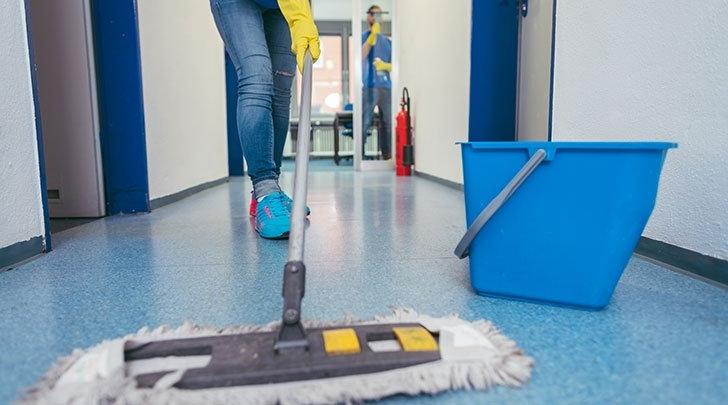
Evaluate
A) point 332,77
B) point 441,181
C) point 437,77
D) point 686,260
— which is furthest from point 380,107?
point 686,260

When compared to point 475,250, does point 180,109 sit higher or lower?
higher

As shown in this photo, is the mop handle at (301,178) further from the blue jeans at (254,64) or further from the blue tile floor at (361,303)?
the blue jeans at (254,64)

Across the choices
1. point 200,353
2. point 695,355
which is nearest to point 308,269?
point 200,353

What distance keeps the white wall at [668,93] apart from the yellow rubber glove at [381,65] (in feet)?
11.7

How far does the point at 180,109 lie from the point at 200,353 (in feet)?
6.94

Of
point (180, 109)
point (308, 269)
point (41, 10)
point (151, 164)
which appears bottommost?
point (308, 269)

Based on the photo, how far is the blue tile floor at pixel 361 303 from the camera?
21.2 inches

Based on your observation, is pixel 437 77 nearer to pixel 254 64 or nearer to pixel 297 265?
pixel 254 64

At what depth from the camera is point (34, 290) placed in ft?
2.91

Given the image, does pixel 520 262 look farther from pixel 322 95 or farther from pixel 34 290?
pixel 322 95

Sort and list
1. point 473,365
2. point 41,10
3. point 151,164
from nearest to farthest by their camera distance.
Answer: point 473,365
point 41,10
point 151,164

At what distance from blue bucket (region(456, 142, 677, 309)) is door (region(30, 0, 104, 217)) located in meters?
1.52

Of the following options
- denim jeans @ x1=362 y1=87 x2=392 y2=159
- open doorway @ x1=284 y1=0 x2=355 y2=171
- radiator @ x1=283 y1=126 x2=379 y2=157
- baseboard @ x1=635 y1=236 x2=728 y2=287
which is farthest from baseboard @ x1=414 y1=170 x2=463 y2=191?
open doorway @ x1=284 y1=0 x2=355 y2=171

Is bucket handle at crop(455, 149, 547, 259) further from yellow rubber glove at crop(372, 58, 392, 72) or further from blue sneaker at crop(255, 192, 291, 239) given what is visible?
yellow rubber glove at crop(372, 58, 392, 72)
